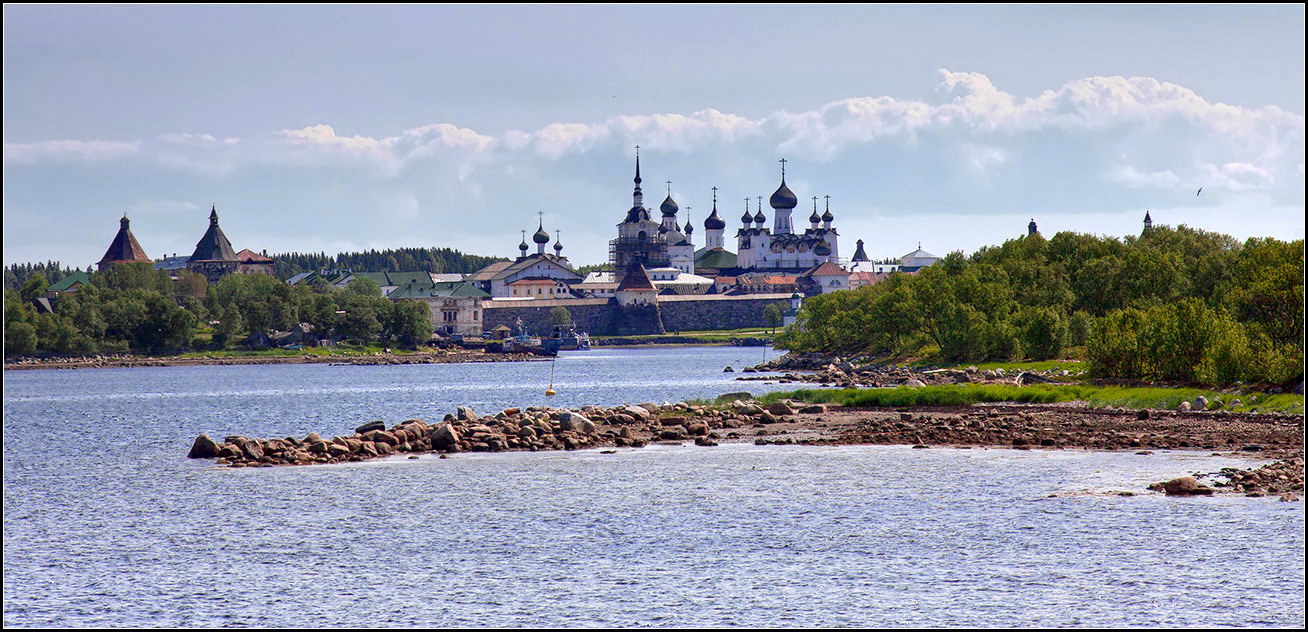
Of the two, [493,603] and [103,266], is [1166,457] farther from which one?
[103,266]

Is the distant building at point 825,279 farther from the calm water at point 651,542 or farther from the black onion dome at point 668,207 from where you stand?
the calm water at point 651,542

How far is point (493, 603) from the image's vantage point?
60.7 feet

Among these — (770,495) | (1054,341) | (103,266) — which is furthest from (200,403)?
(103,266)

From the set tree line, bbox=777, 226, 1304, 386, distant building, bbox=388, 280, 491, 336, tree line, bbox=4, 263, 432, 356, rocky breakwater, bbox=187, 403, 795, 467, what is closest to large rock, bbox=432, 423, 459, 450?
rocky breakwater, bbox=187, 403, 795, 467

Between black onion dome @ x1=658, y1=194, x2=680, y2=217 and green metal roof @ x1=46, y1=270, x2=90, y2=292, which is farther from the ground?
black onion dome @ x1=658, y1=194, x2=680, y2=217

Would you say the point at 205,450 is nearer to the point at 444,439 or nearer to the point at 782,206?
the point at 444,439

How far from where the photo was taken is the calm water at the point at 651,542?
58.9 feet

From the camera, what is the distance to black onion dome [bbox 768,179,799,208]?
7274 inches

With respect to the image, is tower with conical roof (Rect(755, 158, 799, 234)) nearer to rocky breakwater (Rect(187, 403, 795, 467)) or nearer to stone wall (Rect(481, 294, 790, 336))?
stone wall (Rect(481, 294, 790, 336))

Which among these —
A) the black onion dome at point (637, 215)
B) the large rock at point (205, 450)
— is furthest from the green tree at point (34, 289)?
the large rock at point (205, 450)

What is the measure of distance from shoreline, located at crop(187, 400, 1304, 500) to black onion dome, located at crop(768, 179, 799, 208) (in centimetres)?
14228

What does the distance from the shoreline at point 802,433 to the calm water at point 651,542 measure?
1266 mm

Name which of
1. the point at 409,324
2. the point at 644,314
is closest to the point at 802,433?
the point at 409,324

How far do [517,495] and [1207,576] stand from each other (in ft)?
43.5
